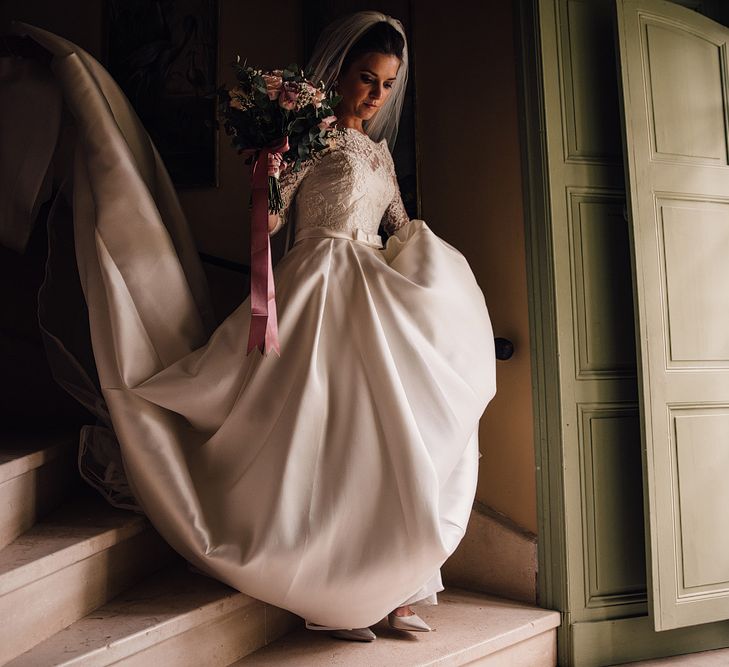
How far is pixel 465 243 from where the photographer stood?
3139 mm

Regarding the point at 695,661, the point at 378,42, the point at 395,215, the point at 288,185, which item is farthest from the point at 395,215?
the point at 695,661

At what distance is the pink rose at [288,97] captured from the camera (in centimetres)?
221

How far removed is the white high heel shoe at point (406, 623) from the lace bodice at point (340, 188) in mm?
1283

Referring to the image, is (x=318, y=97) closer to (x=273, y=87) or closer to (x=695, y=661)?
(x=273, y=87)

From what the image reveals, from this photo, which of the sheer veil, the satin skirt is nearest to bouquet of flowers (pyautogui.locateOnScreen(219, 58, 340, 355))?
the satin skirt

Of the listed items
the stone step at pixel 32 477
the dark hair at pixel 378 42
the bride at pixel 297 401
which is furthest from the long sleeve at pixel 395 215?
the stone step at pixel 32 477

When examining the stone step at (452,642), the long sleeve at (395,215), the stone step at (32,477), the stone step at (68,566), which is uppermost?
the long sleeve at (395,215)

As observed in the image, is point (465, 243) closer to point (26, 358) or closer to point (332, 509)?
point (332, 509)

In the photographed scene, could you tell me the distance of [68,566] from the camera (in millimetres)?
1918

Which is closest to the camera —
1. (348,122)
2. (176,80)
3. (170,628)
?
(170,628)

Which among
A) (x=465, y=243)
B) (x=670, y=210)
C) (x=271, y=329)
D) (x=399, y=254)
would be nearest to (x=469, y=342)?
(x=399, y=254)

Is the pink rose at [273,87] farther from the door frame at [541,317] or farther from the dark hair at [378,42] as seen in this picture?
the door frame at [541,317]

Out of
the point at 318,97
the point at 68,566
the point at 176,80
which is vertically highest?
the point at 176,80

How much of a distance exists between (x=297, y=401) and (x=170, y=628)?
0.67m
